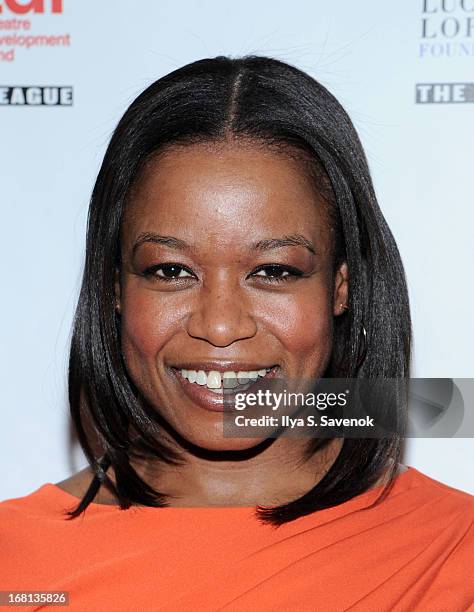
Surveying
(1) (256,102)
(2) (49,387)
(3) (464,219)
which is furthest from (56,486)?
(3) (464,219)

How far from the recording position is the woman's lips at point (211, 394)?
1230 mm

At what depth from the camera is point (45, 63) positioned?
5.09 feet

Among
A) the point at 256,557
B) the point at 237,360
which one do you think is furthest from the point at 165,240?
the point at 256,557

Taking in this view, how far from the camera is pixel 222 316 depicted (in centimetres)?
115

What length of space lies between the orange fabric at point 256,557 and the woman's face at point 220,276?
0.13 m

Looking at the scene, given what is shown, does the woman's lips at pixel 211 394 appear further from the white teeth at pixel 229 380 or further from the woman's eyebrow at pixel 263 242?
the woman's eyebrow at pixel 263 242

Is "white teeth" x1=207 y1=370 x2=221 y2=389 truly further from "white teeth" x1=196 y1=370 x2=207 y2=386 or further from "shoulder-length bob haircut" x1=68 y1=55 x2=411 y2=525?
"shoulder-length bob haircut" x1=68 y1=55 x2=411 y2=525

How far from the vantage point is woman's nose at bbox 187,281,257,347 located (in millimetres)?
1151

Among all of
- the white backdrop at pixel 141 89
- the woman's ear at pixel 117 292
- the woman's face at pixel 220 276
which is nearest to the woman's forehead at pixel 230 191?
the woman's face at pixel 220 276

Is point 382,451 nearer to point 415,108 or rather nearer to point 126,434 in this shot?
point 126,434

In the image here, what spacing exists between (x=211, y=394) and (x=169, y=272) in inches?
6.4

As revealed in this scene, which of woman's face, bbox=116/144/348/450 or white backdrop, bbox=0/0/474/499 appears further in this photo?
white backdrop, bbox=0/0/474/499

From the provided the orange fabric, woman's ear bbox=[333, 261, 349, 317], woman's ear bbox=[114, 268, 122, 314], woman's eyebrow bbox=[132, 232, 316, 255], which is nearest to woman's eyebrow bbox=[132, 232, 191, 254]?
woman's eyebrow bbox=[132, 232, 316, 255]

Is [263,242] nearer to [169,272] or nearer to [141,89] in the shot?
[169,272]
